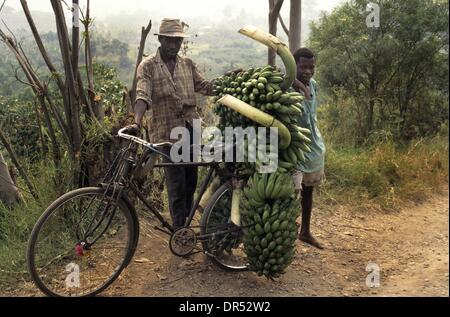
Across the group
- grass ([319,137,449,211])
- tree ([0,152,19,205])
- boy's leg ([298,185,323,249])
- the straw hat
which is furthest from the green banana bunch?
tree ([0,152,19,205])

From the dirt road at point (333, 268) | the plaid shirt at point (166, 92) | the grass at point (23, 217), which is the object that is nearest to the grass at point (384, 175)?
the dirt road at point (333, 268)

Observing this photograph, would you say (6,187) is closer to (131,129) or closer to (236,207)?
(131,129)

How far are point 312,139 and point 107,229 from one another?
1.94 meters

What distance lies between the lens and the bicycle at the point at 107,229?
3.25 m

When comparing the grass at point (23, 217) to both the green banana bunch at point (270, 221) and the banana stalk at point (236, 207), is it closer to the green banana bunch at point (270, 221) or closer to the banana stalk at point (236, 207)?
the banana stalk at point (236, 207)

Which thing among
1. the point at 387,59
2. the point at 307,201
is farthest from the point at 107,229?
the point at 387,59

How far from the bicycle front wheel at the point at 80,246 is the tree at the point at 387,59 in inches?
182

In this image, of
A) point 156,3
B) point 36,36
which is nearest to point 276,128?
point 36,36

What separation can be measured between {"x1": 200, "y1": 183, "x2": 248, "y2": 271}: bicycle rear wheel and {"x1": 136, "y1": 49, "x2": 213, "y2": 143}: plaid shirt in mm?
714

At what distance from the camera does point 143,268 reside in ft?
12.6

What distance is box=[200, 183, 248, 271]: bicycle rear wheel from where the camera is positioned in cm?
361

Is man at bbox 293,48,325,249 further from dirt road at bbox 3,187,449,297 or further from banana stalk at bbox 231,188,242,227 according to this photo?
banana stalk at bbox 231,188,242,227

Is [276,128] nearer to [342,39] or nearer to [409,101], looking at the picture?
[342,39]
